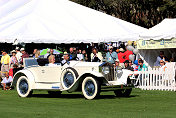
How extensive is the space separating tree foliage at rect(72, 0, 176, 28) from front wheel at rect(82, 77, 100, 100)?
2165cm

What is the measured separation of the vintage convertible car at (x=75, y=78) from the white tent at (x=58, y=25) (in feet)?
18.5

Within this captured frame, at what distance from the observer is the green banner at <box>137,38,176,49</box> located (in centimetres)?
2152

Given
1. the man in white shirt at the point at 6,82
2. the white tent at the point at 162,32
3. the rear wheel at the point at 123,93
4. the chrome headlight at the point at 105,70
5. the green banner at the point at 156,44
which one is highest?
the white tent at the point at 162,32

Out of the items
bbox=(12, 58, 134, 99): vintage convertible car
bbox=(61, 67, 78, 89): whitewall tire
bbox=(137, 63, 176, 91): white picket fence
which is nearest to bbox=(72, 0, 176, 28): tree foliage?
bbox=(137, 63, 176, 91): white picket fence

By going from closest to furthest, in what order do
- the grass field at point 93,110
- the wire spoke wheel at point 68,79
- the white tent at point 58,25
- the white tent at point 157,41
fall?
the grass field at point 93,110 < the wire spoke wheel at point 68,79 < the white tent at point 157,41 < the white tent at point 58,25

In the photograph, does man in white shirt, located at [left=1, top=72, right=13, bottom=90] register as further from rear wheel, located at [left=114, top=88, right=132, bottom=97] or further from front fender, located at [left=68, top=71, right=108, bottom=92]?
front fender, located at [left=68, top=71, right=108, bottom=92]

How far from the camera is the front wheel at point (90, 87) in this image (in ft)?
47.2

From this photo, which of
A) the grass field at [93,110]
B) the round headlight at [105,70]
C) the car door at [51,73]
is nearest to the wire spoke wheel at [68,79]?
the car door at [51,73]

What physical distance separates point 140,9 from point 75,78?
26097 millimetres

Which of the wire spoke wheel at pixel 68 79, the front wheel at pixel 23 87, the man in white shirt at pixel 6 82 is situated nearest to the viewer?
the wire spoke wheel at pixel 68 79

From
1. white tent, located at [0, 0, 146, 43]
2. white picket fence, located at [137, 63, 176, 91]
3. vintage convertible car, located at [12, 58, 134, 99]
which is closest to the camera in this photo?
vintage convertible car, located at [12, 58, 134, 99]

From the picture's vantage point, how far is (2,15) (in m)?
25.3

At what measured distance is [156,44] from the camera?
72.7 ft

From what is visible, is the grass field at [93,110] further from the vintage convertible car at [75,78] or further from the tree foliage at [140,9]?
the tree foliage at [140,9]
